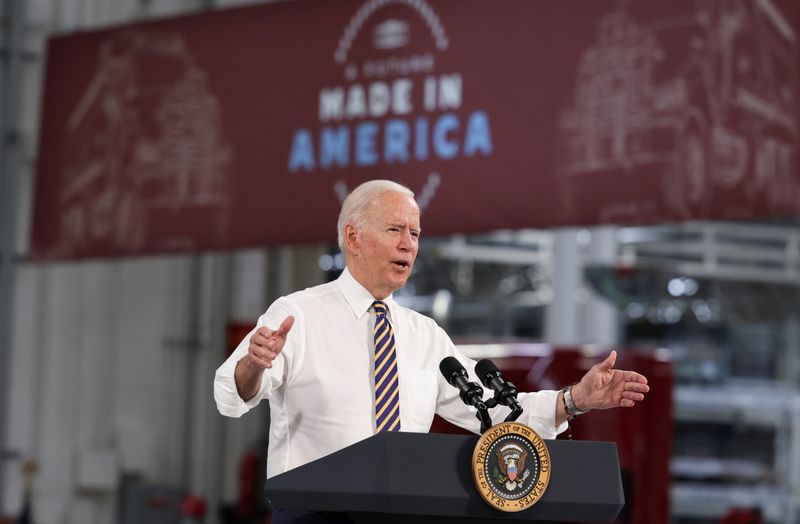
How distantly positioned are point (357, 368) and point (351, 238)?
279 mm

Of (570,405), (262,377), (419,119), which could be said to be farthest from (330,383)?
(419,119)

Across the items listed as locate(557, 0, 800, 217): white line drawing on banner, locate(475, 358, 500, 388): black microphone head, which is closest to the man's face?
locate(475, 358, 500, 388): black microphone head

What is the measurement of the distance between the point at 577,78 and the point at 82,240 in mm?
3152

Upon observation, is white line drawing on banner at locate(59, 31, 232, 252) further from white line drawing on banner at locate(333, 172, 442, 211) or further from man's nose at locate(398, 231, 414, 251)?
man's nose at locate(398, 231, 414, 251)

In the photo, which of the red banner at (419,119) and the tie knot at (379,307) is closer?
the tie knot at (379,307)

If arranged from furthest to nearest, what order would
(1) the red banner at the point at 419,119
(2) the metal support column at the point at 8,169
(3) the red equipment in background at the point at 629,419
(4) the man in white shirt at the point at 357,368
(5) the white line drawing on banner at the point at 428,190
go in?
1. (2) the metal support column at the point at 8,169
2. (3) the red equipment in background at the point at 629,419
3. (5) the white line drawing on banner at the point at 428,190
4. (1) the red banner at the point at 419,119
5. (4) the man in white shirt at the point at 357,368

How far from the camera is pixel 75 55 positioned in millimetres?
7781

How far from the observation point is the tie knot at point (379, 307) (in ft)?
8.93

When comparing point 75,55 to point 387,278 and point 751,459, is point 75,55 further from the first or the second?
point 751,459

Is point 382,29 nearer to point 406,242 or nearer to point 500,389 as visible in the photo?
point 406,242

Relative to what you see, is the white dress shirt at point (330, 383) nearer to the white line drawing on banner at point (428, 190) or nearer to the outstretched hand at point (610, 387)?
the outstretched hand at point (610, 387)

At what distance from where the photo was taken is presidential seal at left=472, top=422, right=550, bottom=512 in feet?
7.57

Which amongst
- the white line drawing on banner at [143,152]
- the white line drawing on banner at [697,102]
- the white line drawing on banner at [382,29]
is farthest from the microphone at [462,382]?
the white line drawing on banner at [143,152]

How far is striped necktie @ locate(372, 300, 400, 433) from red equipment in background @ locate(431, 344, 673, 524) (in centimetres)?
411
